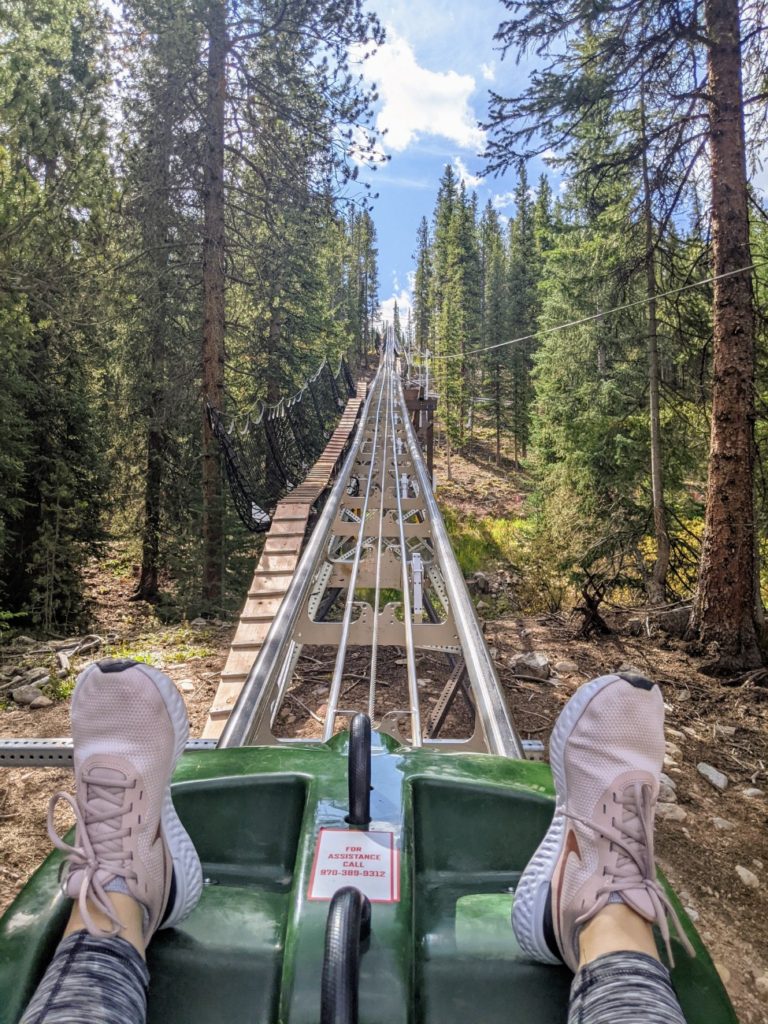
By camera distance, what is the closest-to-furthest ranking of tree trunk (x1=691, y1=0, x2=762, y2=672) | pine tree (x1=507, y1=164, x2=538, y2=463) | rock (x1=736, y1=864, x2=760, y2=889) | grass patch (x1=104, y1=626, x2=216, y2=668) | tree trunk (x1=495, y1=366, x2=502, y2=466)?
rock (x1=736, y1=864, x2=760, y2=889), tree trunk (x1=691, y1=0, x2=762, y2=672), grass patch (x1=104, y1=626, x2=216, y2=668), pine tree (x1=507, y1=164, x2=538, y2=463), tree trunk (x1=495, y1=366, x2=502, y2=466)

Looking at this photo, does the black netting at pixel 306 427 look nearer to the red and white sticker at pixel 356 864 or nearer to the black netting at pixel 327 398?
the black netting at pixel 327 398

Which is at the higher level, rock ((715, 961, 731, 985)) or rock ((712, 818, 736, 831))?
rock ((712, 818, 736, 831))

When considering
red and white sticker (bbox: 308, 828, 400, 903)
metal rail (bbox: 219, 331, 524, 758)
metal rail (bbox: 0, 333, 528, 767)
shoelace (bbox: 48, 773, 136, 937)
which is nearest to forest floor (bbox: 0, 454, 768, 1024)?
metal rail (bbox: 0, 333, 528, 767)

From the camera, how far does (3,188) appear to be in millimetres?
6566

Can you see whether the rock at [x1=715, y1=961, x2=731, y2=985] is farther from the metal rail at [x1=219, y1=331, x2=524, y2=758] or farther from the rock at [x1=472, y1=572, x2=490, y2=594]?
the rock at [x1=472, y1=572, x2=490, y2=594]

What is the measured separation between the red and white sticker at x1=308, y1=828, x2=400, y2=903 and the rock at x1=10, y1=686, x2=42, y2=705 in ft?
11.3

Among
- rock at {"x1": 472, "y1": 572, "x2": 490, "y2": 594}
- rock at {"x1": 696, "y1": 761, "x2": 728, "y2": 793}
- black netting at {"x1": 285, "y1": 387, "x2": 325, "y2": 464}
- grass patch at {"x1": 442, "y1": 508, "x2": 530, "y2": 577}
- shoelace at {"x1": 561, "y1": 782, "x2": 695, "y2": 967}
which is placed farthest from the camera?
grass patch at {"x1": 442, "y1": 508, "x2": 530, "y2": 577}

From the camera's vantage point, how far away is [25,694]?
13.3 feet

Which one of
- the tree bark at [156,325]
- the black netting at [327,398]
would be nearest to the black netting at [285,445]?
the tree bark at [156,325]

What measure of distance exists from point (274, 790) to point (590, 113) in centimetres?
611

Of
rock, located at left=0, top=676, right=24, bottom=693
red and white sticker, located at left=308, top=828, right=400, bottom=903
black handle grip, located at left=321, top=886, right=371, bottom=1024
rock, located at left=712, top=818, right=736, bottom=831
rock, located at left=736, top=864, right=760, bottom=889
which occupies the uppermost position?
black handle grip, located at left=321, top=886, right=371, bottom=1024

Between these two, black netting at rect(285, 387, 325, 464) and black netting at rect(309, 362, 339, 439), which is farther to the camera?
black netting at rect(309, 362, 339, 439)

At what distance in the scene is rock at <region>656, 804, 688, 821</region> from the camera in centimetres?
288

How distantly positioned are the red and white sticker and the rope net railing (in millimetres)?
6347
